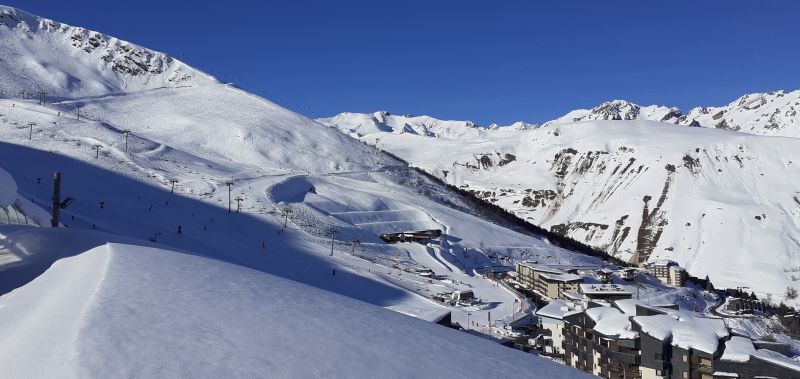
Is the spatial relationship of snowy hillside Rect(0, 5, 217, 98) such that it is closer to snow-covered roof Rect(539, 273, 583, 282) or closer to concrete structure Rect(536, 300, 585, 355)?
snow-covered roof Rect(539, 273, 583, 282)

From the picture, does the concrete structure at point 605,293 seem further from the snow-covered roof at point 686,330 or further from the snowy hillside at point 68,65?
the snowy hillside at point 68,65

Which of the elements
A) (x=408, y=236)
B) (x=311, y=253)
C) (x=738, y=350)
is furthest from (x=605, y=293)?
(x=738, y=350)

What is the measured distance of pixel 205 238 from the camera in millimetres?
55688

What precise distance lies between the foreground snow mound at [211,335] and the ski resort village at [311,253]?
4cm

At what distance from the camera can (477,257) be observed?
82.4 meters

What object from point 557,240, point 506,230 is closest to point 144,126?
point 506,230

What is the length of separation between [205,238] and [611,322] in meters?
37.5

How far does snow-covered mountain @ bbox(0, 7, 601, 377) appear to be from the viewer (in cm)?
623

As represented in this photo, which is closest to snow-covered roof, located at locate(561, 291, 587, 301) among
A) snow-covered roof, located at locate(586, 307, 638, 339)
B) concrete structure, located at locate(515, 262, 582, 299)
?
concrete structure, located at locate(515, 262, 582, 299)

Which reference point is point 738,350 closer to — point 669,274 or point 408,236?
point 408,236

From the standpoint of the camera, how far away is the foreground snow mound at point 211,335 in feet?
18.1

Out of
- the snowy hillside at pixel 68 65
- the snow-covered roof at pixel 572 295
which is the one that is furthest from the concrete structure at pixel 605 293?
the snowy hillside at pixel 68 65

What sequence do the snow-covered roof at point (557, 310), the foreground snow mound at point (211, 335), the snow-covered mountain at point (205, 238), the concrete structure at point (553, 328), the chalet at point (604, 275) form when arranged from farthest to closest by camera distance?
the chalet at point (604, 275) < the snow-covered roof at point (557, 310) < the concrete structure at point (553, 328) < the snow-covered mountain at point (205, 238) < the foreground snow mound at point (211, 335)

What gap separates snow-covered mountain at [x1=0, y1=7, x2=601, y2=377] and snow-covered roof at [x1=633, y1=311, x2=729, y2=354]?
12.3m
